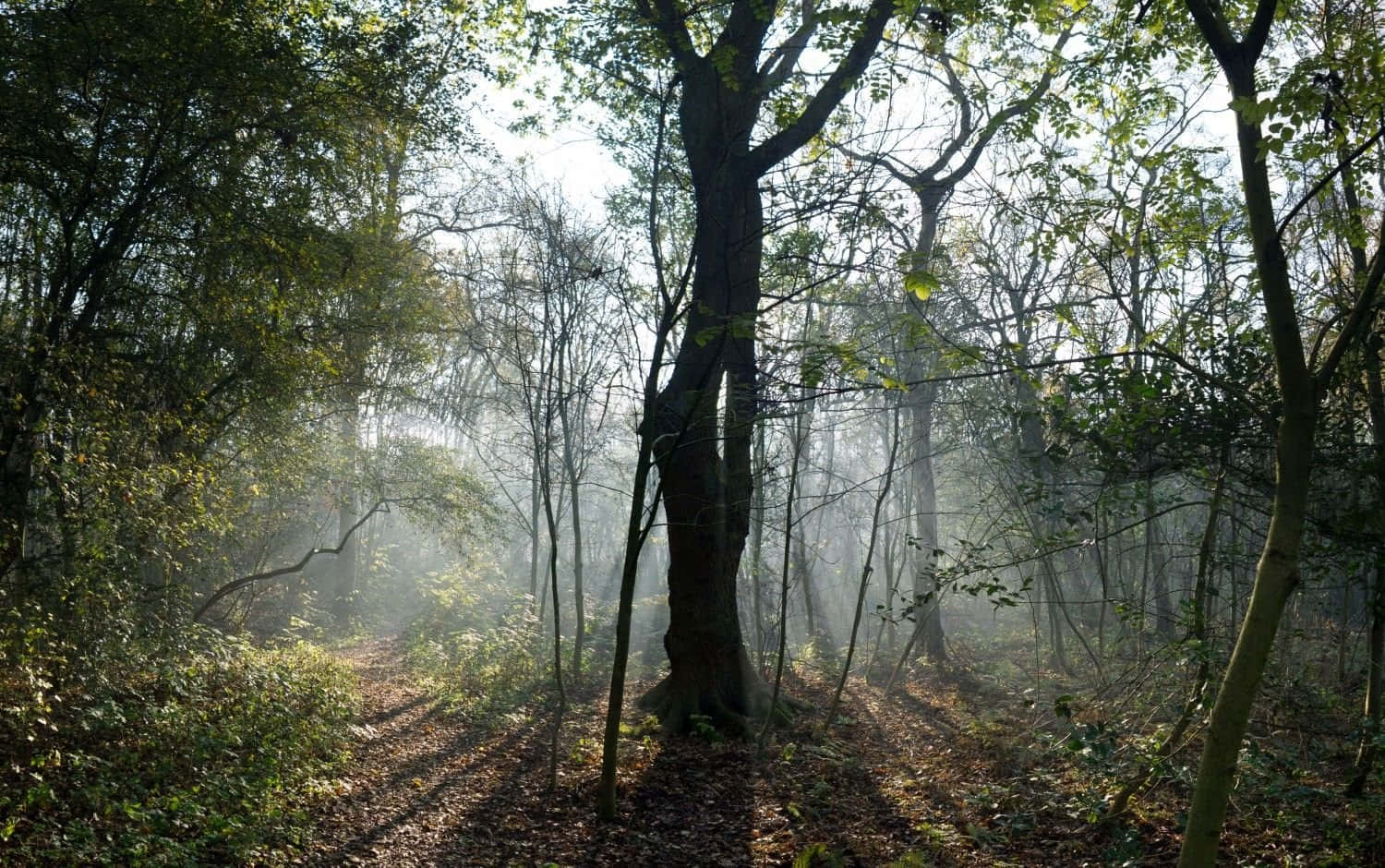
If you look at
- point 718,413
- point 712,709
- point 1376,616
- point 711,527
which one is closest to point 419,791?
point 712,709

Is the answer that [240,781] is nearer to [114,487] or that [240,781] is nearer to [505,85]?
[114,487]

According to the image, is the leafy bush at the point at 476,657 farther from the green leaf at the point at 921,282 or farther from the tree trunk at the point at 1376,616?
the tree trunk at the point at 1376,616

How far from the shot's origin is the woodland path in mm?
5754

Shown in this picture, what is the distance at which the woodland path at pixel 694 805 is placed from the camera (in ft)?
18.9

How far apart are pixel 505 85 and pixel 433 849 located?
8610 mm

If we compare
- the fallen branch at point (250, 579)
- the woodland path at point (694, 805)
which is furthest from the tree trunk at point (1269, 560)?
the fallen branch at point (250, 579)

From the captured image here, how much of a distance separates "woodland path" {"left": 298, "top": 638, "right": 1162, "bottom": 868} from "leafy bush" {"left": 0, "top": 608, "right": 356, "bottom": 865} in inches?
19.6

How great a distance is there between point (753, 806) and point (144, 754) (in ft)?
15.3

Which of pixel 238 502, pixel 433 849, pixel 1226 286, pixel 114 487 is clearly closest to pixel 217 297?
pixel 114 487

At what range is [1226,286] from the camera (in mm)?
9141

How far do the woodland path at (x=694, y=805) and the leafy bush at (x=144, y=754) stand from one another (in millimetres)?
497

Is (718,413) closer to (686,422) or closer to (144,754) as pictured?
(686,422)

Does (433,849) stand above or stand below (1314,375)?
below

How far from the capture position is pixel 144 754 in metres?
6.08
